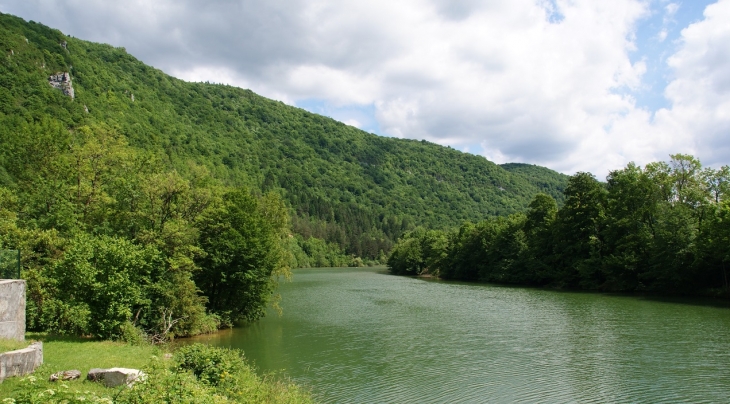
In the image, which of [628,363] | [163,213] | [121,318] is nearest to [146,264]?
[121,318]

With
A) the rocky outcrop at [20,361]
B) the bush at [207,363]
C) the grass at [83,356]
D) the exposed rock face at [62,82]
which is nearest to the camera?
the rocky outcrop at [20,361]

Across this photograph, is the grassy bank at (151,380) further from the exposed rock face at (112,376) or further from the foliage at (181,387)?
the exposed rock face at (112,376)

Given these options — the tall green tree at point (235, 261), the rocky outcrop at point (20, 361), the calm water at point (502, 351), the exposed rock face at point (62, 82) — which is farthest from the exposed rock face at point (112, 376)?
the exposed rock face at point (62, 82)

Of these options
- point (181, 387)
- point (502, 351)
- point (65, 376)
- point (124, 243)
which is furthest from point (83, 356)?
point (502, 351)

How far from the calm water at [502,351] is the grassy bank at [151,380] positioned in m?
4.43

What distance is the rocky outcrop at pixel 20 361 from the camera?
1025 centimetres

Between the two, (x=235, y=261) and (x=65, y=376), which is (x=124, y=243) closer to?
(x=235, y=261)

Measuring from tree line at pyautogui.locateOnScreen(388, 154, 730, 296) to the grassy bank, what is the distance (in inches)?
1658

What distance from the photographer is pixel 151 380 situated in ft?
28.2

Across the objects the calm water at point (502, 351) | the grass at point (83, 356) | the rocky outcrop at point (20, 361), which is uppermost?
the rocky outcrop at point (20, 361)

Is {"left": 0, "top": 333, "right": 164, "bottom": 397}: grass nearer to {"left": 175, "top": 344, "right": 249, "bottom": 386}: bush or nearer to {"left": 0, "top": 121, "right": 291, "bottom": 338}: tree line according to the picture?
{"left": 175, "top": 344, "right": 249, "bottom": 386}: bush

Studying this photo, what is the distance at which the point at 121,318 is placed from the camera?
21.4 m

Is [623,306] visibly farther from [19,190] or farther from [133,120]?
[133,120]

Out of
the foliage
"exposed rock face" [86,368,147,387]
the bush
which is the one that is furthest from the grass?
the bush
